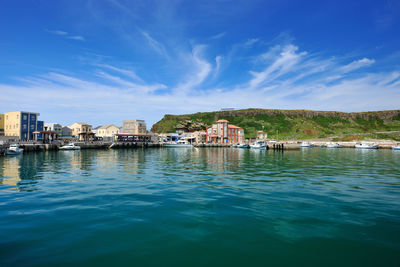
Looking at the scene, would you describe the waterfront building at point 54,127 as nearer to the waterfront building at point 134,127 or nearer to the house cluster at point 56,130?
the house cluster at point 56,130

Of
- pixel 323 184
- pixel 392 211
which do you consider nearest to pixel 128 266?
pixel 392 211

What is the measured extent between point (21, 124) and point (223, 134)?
93175mm

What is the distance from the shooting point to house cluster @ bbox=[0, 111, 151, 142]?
89.9m

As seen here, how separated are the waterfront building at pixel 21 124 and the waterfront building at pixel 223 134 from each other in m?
84.4

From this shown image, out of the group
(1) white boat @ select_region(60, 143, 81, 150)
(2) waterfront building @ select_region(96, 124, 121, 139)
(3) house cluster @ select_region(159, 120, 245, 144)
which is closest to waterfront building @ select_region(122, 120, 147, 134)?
(2) waterfront building @ select_region(96, 124, 121, 139)

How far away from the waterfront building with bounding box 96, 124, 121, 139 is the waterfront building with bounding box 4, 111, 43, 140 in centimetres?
4059

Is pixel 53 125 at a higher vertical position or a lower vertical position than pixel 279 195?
higher

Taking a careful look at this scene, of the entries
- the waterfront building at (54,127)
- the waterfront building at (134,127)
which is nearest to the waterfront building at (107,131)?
the waterfront building at (134,127)

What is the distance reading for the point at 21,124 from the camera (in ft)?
293

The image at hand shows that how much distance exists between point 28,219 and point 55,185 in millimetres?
8160

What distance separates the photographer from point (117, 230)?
841cm

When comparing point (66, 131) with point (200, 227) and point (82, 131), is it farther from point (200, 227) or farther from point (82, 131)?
point (200, 227)

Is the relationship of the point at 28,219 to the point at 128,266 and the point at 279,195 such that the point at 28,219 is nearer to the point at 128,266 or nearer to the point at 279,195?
the point at 128,266

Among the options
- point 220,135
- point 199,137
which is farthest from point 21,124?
point 220,135
